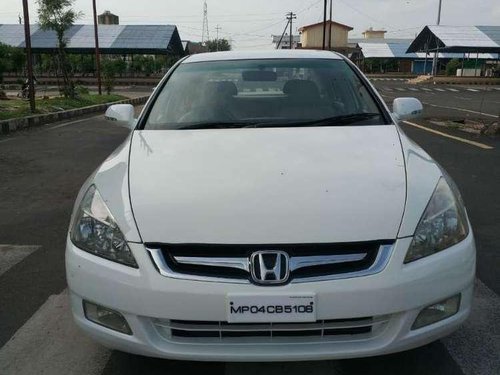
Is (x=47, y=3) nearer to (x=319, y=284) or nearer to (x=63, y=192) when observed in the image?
(x=63, y=192)

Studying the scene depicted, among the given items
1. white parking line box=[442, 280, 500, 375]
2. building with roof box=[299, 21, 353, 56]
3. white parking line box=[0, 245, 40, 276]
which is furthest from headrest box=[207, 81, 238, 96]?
building with roof box=[299, 21, 353, 56]

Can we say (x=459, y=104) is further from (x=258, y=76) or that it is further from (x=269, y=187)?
(x=269, y=187)

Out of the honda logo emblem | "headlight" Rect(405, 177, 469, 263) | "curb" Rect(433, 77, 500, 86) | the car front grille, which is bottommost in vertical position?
"curb" Rect(433, 77, 500, 86)

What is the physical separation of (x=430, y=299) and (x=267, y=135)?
1.29m

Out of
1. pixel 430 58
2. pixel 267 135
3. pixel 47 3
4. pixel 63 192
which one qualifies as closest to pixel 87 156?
pixel 63 192

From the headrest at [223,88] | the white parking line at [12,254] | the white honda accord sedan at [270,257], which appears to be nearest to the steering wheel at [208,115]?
the headrest at [223,88]

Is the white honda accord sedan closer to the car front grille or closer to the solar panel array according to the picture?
the car front grille

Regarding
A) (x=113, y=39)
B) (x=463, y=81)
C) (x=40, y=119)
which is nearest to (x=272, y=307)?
(x=40, y=119)

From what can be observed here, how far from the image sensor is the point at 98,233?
2277 millimetres

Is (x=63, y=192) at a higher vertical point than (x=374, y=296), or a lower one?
lower

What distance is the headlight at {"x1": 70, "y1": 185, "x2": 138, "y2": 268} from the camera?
7.13ft

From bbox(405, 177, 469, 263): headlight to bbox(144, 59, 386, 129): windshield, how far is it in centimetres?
93

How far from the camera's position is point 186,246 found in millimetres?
2096

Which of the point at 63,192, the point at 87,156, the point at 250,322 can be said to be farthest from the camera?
the point at 87,156
